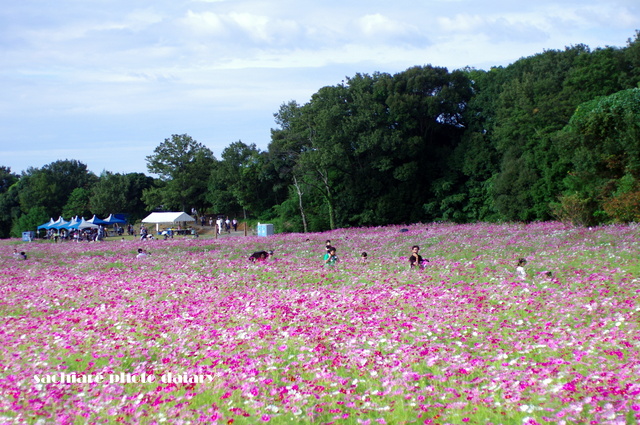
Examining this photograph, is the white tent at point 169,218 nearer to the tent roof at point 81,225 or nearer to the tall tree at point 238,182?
the tent roof at point 81,225

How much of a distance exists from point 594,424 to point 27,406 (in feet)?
22.2

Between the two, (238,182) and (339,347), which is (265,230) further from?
(339,347)

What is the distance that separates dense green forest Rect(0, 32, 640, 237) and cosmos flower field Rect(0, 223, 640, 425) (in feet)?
59.9

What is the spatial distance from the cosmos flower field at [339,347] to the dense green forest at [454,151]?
1826cm

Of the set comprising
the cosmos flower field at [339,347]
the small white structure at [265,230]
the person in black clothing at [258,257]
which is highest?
the small white structure at [265,230]

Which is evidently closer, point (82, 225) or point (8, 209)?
point (82, 225)

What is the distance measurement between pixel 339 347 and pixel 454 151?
4706cm

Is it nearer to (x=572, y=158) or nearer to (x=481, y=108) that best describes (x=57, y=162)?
(x=481, y=108)

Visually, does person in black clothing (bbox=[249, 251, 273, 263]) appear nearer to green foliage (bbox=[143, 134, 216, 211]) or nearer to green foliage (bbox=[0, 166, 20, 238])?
green foliage (bbox=[143, 134, 216, 211])

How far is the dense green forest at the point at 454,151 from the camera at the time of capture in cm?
3425

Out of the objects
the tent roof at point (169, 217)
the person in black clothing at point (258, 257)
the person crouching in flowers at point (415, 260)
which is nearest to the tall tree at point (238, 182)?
the tent roof at point (169, 217)

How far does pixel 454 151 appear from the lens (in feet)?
177

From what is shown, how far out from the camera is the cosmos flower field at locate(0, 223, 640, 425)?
6785mm

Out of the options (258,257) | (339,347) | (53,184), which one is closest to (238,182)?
(53,184)
